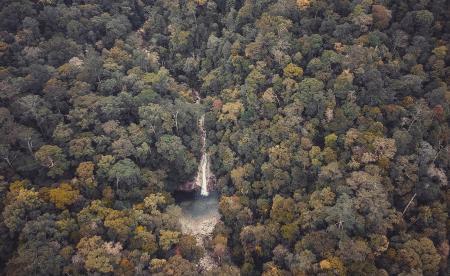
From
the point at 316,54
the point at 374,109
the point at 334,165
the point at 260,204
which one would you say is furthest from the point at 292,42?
the point at 260,204

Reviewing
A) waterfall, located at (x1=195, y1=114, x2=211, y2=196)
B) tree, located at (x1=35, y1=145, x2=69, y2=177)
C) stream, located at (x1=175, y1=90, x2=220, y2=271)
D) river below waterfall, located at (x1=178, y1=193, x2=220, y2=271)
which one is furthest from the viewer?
waterfall, located at (x1=195, y1=114, x2=211, y2=196)

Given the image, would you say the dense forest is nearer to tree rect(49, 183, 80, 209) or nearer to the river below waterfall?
tree rect(49, 183, 80, 209)

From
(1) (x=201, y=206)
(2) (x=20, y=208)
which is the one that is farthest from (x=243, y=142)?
(2) (x=20, y=208)

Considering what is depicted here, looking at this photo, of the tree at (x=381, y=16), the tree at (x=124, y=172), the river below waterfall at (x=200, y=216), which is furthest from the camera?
the river below waterfall at (x=200, y=216)

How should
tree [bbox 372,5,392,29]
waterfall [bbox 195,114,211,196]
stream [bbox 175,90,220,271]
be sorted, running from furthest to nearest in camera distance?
waterfall [bbox 195,114,211,196]
stream [bbox 175,90,220,271]
tree [bbox 372,5,392,29]

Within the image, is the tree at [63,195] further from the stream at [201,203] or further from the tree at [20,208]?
the stream at [201,203]

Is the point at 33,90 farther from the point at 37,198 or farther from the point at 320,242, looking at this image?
the point at 320,242

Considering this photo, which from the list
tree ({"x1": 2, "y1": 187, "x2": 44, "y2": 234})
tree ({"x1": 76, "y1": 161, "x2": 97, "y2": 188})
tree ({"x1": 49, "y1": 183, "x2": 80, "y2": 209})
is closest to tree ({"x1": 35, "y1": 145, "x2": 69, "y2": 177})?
tree ({"x1": 76, "y1": 161, "x2": 97, "y2": 188})

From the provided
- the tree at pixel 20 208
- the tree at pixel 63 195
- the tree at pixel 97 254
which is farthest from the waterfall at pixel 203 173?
the tree at pixel 20 208

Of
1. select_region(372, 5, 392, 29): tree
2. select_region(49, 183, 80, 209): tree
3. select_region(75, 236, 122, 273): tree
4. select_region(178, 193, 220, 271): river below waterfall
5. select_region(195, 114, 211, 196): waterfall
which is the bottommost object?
select_region(178, 193, 220, 271): river below waterfall
